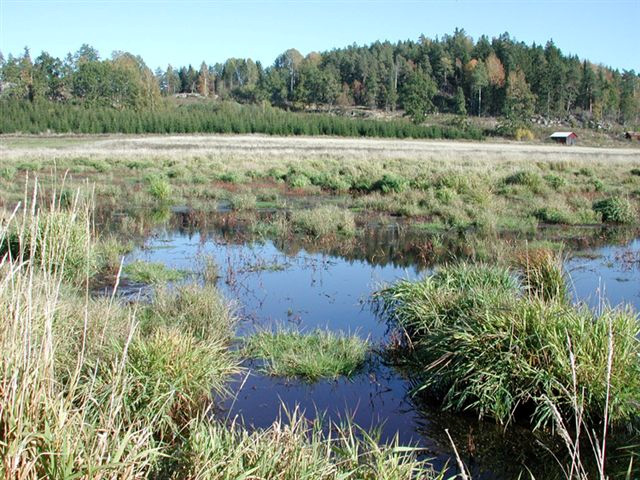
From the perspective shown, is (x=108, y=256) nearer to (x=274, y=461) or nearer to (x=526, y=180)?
(x=274, y=461)

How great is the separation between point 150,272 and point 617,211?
14594 mm

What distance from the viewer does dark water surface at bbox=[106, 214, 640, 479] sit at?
21.5 ft

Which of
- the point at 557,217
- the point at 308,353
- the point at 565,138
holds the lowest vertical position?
the point at 557,217

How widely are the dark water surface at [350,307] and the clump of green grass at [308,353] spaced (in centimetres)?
17

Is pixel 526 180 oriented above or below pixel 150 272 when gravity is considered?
above

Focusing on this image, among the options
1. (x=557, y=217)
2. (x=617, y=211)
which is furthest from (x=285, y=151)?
(x=617, y=211)

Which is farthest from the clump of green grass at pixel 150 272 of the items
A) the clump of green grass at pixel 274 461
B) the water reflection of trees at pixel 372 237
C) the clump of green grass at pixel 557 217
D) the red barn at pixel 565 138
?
the red barn at pixel 565 138

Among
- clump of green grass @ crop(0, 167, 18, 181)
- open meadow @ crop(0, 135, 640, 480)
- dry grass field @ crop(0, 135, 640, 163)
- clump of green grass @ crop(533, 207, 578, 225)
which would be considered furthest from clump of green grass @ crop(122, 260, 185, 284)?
dry grass field @ crop(0, 135, 640, 163)

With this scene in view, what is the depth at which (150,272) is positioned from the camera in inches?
482

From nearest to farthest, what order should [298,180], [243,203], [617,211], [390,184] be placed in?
[617,211], [243,203], [390,184], [298,180]

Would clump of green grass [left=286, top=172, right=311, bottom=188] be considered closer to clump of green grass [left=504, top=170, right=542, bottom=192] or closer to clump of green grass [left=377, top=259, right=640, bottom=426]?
clump of green grass [left=504, top=170, right=542, bottom=192]

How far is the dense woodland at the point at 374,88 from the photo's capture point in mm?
83531

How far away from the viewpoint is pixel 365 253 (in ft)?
52.2

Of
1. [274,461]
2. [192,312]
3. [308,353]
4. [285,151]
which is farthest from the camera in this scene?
[285,151]
